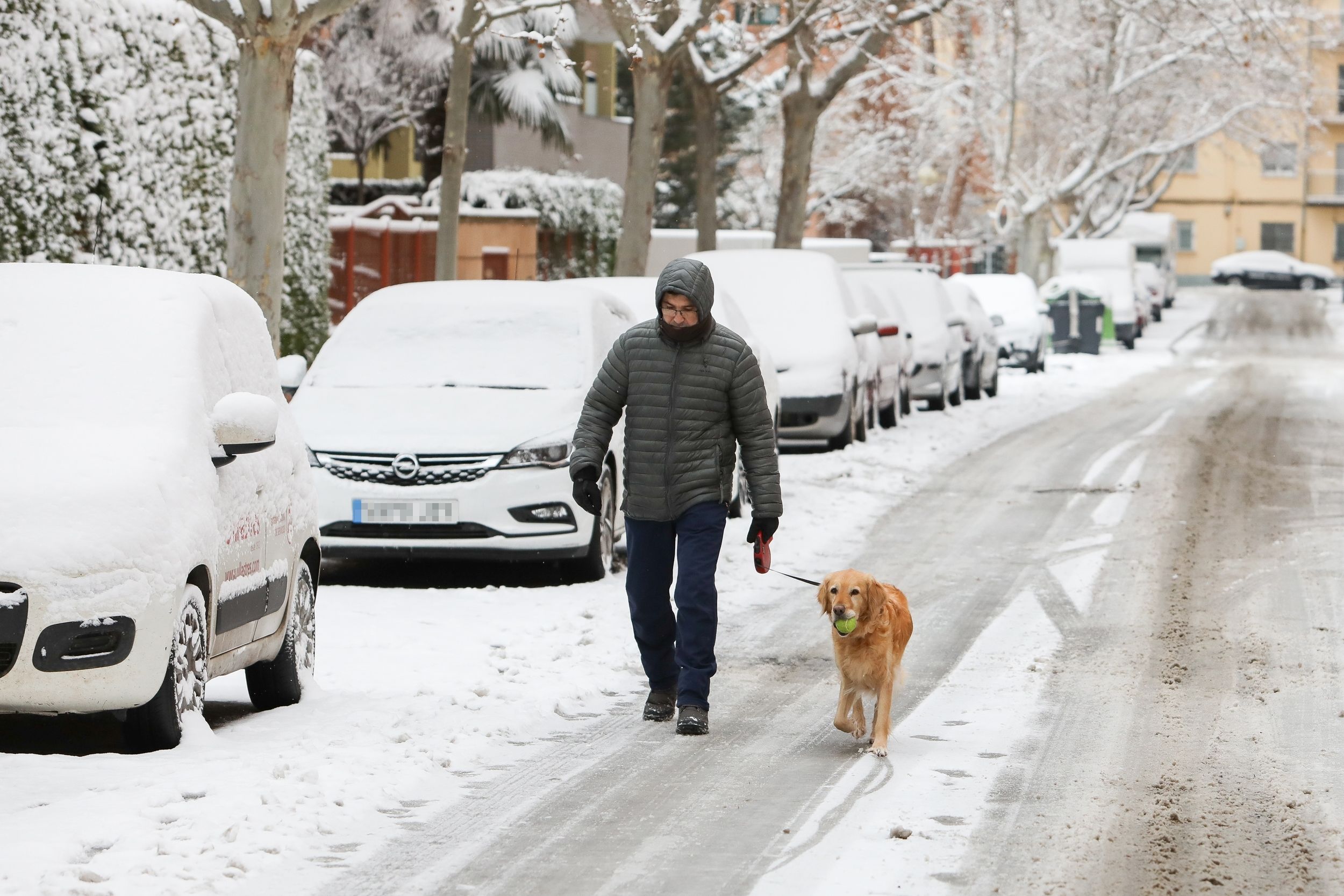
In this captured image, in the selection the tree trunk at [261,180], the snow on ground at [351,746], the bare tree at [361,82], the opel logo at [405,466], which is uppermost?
the bare tree at [361,82]

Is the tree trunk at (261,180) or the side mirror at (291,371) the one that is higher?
the tree trunk at (261,180)

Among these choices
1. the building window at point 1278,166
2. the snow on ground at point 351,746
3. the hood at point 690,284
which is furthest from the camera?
the building window at point 1278,166

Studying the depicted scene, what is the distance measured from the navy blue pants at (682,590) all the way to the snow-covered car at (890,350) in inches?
530

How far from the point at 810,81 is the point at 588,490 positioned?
74.3 ft

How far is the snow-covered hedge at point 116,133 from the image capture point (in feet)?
52.7

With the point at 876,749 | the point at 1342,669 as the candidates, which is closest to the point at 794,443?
the point at 1342,669

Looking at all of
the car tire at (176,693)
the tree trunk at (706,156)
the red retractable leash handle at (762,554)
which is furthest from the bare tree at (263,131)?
the tree trunk at (706,156)

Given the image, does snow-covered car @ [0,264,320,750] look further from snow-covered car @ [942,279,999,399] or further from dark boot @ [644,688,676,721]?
snow-covered car @ [942,279,999,399]

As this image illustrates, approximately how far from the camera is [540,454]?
11.5m

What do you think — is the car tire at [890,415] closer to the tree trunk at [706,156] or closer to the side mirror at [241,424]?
the tree trunk at [706,156]

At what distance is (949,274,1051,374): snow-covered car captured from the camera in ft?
116

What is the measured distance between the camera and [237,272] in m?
13.6

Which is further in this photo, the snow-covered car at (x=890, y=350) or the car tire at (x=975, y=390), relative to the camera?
the car tire at (x=975, y=390)

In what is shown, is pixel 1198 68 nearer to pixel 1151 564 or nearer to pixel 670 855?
pixel 1151 564
